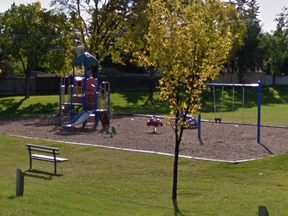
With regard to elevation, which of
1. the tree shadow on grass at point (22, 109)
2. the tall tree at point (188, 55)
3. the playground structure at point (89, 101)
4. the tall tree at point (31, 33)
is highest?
the tall tree at point (31, 33)

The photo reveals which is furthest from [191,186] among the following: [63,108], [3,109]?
[3,109]

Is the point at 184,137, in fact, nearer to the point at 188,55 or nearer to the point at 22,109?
the point at 188,55

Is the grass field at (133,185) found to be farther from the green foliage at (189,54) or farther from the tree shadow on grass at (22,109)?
the tree shadow on grass at (22,109)

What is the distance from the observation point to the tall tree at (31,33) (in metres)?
43.6

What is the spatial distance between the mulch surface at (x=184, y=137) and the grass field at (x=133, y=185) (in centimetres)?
155

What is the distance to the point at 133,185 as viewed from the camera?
1410 cm

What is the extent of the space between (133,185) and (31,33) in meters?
32.0

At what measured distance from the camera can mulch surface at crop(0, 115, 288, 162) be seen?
19.5 m

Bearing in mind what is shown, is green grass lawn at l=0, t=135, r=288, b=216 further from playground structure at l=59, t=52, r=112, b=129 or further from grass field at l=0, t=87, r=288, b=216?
playground structure at l=59, t=52, r=112, b=129

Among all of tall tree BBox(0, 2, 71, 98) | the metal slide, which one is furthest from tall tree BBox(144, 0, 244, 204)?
tall tree BBox(0, 2, 71, 98)

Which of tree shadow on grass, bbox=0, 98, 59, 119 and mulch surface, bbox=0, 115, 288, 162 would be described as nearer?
mulch surface, bbox=0, 115, 288, 162

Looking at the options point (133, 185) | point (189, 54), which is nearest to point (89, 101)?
point (133, 185)

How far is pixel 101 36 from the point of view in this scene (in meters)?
47.9

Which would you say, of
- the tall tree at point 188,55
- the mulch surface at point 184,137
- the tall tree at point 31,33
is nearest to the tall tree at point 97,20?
the tall tree at point 31,33
